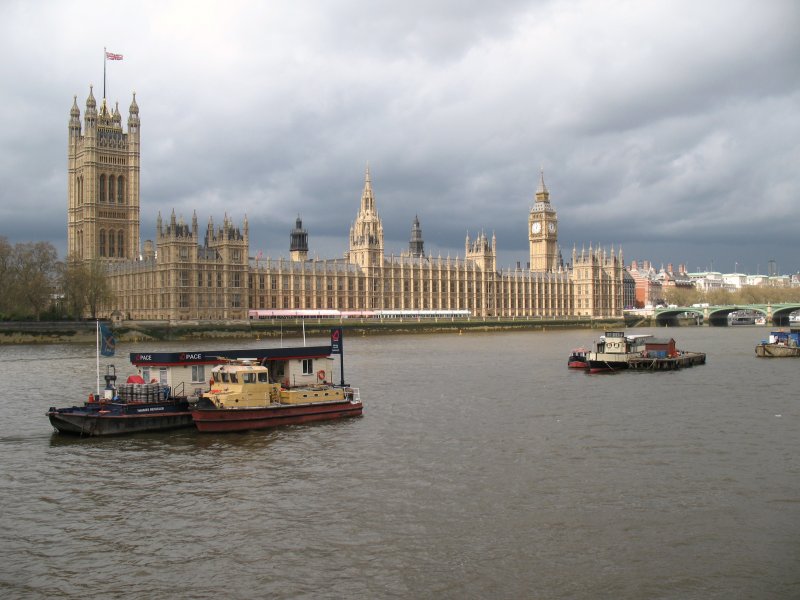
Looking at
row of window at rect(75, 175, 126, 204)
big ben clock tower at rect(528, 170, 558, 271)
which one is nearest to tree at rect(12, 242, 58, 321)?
row of window at rect(75, 175, 126, 204)

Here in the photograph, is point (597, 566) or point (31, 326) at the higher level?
point (31, 326)

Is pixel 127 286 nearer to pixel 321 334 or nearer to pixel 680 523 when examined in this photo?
pixel 321 334

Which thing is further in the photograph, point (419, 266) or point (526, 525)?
point (419, 266)

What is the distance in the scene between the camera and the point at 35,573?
57.1 ft

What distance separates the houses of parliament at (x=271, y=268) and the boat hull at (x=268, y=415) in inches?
2825

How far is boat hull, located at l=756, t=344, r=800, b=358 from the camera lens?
230 feet

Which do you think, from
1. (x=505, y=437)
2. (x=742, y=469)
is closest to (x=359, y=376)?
(x=505, y=437)

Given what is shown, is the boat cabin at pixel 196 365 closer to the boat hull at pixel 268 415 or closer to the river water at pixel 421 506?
the boat hull at pixel 268 415

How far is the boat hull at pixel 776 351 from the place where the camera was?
70.0 meters

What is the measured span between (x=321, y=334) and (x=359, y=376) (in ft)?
171

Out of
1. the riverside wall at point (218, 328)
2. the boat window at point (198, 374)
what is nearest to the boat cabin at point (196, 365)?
the boat window at point (198, 374)

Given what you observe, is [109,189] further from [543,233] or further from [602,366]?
[602,366]

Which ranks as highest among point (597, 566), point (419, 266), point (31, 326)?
point (419, 266)

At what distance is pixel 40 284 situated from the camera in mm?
90625
